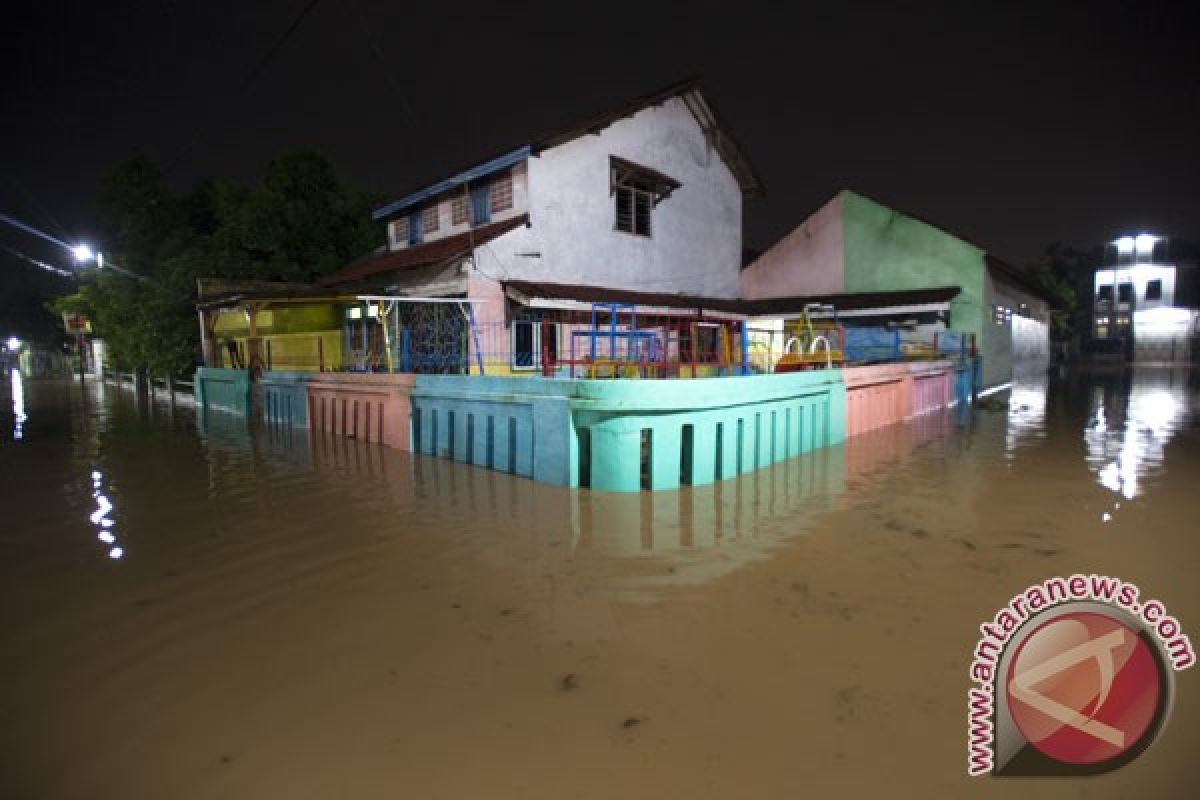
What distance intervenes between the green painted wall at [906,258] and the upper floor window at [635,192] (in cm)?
789

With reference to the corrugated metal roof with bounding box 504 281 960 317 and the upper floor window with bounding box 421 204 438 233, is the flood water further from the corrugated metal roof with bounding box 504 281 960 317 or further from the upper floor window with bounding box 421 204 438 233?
the upper floor window with bounding box 421 204 438 233

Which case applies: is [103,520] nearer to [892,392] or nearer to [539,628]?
[539,628]

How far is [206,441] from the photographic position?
1464cm

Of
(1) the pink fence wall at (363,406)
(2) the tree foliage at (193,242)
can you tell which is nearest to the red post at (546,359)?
(1) the pink fence wall at (363,406)

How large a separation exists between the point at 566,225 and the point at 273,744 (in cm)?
1648

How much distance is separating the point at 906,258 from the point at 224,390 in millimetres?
24079

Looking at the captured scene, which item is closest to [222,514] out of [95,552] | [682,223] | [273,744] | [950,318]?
[95,552]

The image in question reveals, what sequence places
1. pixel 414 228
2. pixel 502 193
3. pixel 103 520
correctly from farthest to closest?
pixel 414 228 → pixel 502 193 → pixel 103 520

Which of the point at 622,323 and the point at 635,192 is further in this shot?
the point at 635,192

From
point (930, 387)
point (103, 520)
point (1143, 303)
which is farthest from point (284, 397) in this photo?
point (1143, 303)

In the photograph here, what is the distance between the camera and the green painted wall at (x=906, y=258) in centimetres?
2230

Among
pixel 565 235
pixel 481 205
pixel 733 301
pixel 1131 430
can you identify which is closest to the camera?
pixel 1131 430

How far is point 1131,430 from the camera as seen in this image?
14.0 meters

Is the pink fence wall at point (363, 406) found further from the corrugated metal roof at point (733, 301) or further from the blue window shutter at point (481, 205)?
the blue window shutter at point (481, 205)
